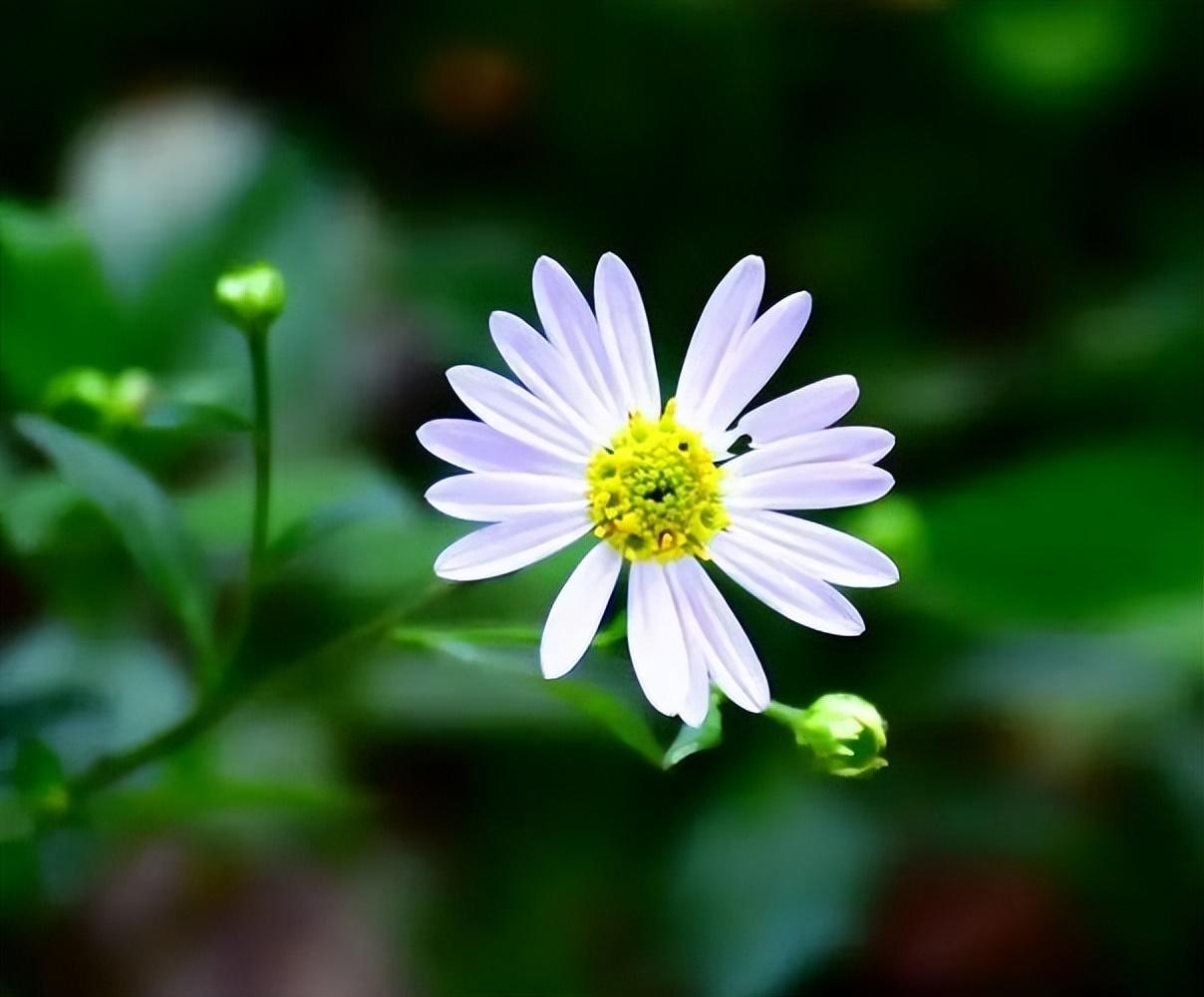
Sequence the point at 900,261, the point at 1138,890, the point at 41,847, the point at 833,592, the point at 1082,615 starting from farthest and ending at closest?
the point at 900,261 < the point at 1138,890 < the point at 1082,615 < the point at 41,847 < the point at 833,592

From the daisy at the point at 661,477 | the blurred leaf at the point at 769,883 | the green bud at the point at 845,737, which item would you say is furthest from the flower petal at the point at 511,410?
the blurred leaf at the point at 769,883

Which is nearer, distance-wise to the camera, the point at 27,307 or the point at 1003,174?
the point at 27,307

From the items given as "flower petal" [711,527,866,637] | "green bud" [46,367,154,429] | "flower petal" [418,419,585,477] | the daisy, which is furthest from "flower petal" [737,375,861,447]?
"green bud" [46,367,154,429]

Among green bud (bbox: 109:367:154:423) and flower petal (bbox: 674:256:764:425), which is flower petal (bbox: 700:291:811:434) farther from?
green bud (bbox: 109:367:154:423)

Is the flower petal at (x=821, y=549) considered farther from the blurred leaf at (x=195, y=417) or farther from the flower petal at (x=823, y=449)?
the blurred leaf at (x=195, y=417)

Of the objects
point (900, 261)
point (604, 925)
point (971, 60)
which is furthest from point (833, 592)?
point (971, 60)

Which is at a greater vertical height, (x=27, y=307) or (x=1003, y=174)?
(x=1003, y=174)

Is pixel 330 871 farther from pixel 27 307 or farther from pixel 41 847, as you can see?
pixel 27 307

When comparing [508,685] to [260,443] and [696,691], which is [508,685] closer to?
[260,443]
